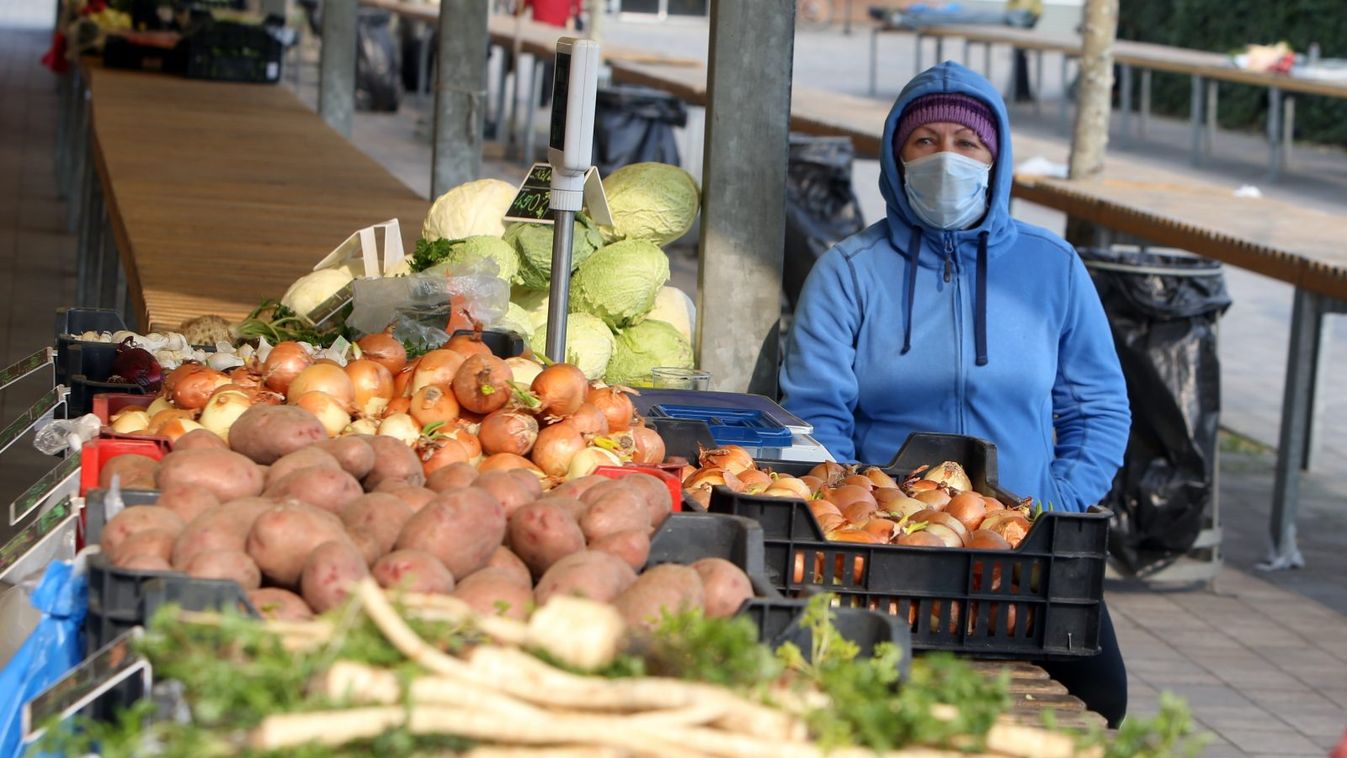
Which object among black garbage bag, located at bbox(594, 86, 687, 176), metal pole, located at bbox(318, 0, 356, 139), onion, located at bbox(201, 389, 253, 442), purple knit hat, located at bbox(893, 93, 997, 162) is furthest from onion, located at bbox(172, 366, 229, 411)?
black garbage bag, located at bbox(594, 86, 687, 176)

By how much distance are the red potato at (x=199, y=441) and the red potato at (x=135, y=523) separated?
29cm

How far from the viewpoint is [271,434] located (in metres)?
2.45

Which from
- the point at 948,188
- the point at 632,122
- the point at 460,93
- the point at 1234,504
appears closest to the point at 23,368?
the point at 948,188

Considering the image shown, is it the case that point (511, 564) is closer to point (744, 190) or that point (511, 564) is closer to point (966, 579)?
point (966, 579)

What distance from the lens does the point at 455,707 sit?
162 cm

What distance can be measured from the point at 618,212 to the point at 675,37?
83.3 feet

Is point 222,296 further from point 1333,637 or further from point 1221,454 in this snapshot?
point 1221,454

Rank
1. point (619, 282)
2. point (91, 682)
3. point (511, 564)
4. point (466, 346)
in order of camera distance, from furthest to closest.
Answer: point (619, 282)
point (466, 346)
point (511, 564)
point (91, 682)

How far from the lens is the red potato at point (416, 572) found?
6.59 ft

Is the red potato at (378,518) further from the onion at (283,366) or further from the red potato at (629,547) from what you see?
the onion at (283,366)

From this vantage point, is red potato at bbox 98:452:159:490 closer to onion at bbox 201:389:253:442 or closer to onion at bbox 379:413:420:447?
onion at bbox 201:389:253:442

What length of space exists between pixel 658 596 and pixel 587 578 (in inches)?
3.8

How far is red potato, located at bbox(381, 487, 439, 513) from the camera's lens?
228 cm

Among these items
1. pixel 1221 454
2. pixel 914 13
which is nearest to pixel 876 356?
pixel 1221 454
